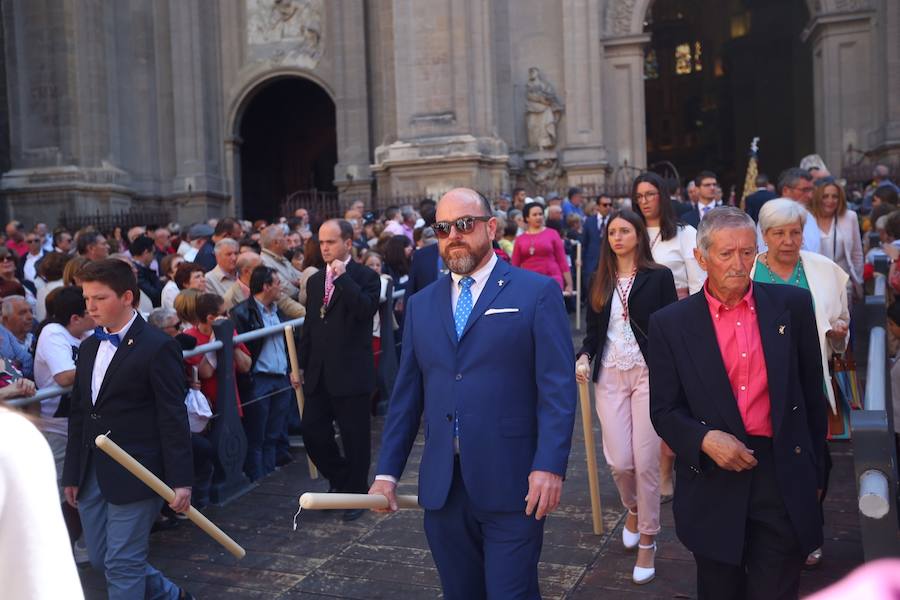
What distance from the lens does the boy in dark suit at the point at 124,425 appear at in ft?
16.6

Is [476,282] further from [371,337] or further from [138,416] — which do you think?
[371,337]

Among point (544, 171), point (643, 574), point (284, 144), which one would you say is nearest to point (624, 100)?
point (544, 171)

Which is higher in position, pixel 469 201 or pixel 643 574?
pixel 469 201

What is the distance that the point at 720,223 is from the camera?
13.0 feet

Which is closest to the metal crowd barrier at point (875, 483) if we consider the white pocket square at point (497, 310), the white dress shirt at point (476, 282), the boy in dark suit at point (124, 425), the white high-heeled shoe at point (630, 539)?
the white pocket square at point (497, 310)

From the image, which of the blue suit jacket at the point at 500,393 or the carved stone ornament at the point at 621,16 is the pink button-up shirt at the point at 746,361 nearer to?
the blue suit jacket at the point at 500,393

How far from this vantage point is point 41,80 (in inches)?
939

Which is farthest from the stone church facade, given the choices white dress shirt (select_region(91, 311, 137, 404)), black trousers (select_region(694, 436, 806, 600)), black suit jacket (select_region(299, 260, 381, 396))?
black trousers (select_region(694, 436, 806, 600))

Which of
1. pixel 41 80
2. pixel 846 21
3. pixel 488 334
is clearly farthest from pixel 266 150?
pixel 488 334

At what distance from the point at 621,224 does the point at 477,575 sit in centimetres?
254

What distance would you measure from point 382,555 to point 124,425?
199 centimetres

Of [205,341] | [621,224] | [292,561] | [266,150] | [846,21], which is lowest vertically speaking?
[292,561]

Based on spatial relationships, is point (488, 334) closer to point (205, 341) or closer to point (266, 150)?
point (205, 341)

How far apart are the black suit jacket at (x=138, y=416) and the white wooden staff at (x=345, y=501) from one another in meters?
1.65
